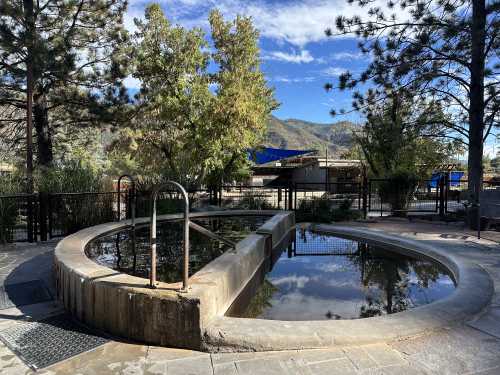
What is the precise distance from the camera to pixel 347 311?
12.2 ft

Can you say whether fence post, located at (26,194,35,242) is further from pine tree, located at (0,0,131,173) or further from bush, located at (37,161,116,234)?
pine tree, located at (0,0,131,173)

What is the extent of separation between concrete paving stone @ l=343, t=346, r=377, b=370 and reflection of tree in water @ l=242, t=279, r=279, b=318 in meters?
1.24

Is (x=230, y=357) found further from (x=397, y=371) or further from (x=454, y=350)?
(x=454, y=350)

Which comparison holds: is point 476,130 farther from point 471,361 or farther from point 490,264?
point 471,361

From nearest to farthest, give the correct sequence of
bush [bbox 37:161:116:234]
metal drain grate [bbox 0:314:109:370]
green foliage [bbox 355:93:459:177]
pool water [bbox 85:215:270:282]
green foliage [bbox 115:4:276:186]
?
metal drain grate [bbox 0:314:109:370] < pool water [bbox 85:215:270:282] < bush [bbox 37:161:116:234] < green foliage [bbox 355:93:459:177] < green foliage [bbox 115:4:276:186]

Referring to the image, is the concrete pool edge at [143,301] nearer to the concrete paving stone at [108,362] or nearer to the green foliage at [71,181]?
the concrete paving stone at [108,362]

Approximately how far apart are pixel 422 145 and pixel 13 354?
1198 centimetres

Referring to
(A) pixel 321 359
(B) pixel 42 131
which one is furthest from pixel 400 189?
(B) pixel 42 131

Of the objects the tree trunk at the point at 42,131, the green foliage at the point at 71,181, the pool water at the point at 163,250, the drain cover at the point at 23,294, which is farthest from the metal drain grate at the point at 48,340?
the tree trunk at the point at 42,131

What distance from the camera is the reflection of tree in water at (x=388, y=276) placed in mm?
3912

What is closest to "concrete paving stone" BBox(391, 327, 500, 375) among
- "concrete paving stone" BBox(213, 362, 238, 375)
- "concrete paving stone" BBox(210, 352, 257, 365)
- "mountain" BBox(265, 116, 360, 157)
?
"concrete paving stone" BBox(210, 352, 257, 365)

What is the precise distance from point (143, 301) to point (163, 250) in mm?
2877

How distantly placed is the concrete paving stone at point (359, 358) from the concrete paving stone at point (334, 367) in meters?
0.04

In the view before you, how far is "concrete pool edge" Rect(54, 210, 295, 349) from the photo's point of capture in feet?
8.75
